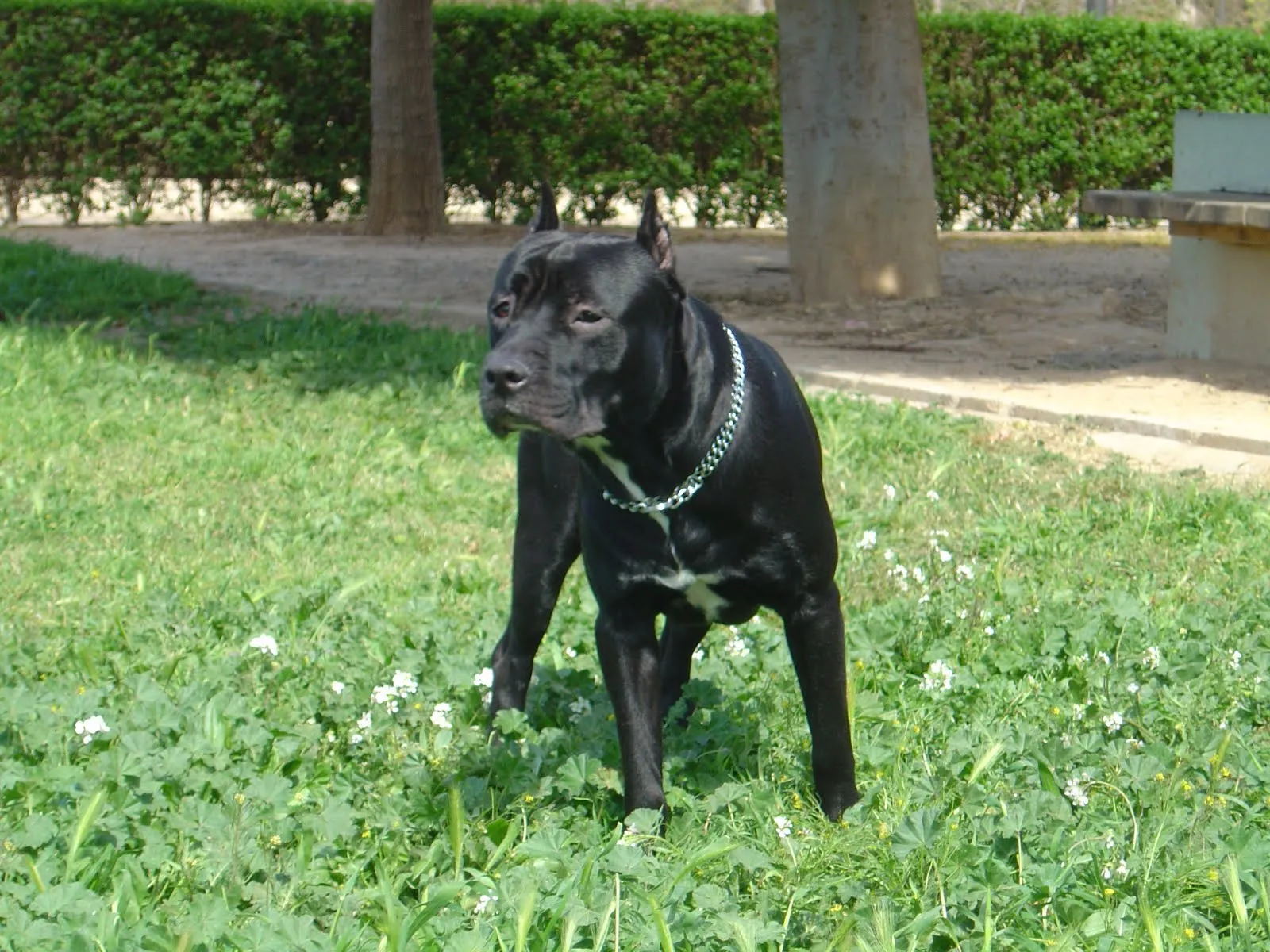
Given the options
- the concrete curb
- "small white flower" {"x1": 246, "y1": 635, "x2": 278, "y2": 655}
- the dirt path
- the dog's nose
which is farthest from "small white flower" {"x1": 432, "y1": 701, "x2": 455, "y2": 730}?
the concrete curb

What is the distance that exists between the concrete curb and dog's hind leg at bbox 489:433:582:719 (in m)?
4.38

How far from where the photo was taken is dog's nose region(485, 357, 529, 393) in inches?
129

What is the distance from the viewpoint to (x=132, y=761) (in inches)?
151

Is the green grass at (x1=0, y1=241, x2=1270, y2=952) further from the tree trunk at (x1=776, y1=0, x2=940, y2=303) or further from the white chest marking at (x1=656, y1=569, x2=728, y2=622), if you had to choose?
the tree trunk at (x1=776, y1=0, x2=940, y2=303)

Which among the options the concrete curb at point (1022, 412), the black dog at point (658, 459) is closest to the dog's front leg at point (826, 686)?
the black dog at point (658, 459)

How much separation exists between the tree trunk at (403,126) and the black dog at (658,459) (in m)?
12.9

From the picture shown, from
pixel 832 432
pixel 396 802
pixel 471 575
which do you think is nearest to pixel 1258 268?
pixel 832 432

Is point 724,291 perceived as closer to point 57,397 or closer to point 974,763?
point 57,397

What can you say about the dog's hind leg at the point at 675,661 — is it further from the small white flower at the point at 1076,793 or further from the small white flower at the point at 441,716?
the small white flower at the point at 1076,793

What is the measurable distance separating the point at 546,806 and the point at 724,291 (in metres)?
9.10

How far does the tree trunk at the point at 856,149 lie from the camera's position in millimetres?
11195

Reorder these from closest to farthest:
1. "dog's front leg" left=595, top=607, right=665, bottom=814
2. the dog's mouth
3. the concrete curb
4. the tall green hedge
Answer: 1. the dog's mouth
2. "dog's front leg" left=595, top=607, right=665, bottom=814
3. the concrete curb
4. the tall green hedge

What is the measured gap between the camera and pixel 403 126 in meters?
16.4

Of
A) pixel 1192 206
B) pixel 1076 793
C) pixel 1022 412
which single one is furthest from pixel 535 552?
pixel 1192 206
